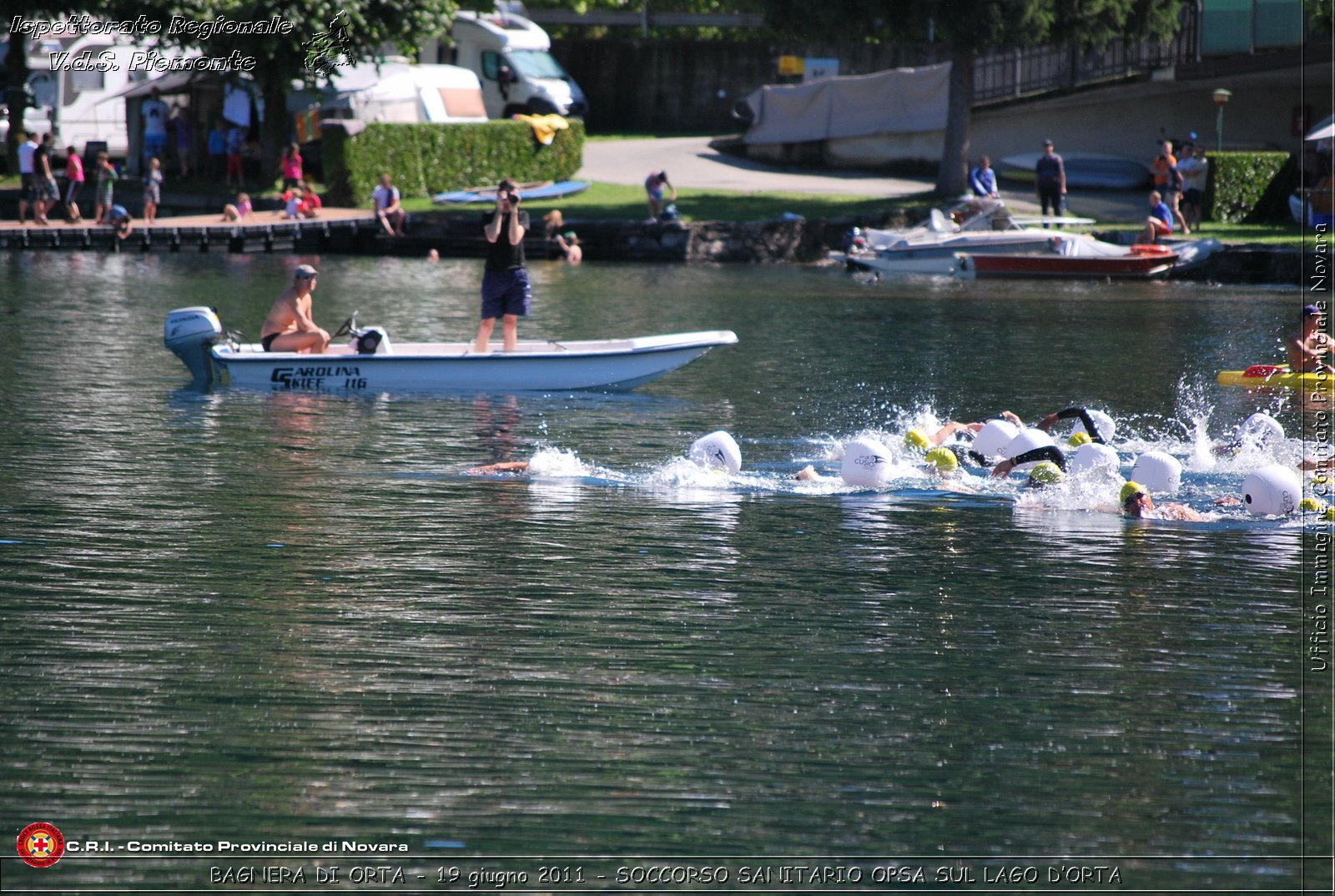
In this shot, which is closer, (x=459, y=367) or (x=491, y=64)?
(x=459, y=367)

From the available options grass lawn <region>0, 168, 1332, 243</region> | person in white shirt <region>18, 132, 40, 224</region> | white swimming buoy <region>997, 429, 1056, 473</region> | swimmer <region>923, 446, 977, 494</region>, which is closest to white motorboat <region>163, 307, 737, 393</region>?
swimmer <region>923, 446, 977, 494</region>

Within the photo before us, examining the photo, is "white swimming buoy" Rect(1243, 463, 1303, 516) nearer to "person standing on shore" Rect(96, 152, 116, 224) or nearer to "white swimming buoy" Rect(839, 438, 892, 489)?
"white swimming buoy" Rect(839, 438, 892, 489)

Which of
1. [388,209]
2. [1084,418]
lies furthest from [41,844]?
[388,209]

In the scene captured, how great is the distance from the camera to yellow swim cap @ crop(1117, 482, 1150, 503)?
12695 mm

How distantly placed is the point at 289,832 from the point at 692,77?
167ft

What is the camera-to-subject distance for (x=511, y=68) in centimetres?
4994

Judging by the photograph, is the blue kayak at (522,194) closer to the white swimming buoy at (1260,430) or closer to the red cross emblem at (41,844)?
the white swimming buoy at (1260,430)

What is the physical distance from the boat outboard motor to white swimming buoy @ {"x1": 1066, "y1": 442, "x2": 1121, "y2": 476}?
10.3 m

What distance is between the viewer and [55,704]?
7918 mm

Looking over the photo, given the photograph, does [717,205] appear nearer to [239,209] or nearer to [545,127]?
[545,127]

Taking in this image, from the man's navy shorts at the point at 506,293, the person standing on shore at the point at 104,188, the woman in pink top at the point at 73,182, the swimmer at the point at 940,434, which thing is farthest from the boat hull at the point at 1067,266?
the woman in pink top at the point at 73,182

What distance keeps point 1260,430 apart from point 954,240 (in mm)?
20954

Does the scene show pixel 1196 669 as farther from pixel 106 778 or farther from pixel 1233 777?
pixel 106 778

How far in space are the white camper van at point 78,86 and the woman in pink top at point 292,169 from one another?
5925 mm
